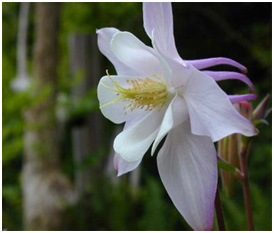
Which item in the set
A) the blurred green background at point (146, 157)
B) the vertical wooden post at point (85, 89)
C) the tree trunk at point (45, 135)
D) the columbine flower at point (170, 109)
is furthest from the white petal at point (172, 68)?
the vertical wooden post at point (85, 89)

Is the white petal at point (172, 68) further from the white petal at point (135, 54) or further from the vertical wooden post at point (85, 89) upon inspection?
the vertical wooden post at point (85, 89)

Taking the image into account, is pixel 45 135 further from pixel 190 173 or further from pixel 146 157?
pixel 190 173

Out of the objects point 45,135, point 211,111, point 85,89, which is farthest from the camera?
point 85,89

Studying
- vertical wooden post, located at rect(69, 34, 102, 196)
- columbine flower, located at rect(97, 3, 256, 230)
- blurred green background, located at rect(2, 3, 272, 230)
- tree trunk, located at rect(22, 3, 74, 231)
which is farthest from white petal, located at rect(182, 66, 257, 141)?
vertical wooden post, located at rect(69, 34, 102, 196)

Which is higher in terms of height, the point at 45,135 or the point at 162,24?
the point at 162,24

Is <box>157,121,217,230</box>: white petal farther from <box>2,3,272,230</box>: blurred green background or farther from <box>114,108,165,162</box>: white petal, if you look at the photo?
<box>2,3,272,230</box>: blurred green background

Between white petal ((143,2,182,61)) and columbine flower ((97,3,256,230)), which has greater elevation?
white petal ((143,2,182,61))

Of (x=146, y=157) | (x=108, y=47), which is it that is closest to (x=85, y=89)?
(x=146, y=157)
